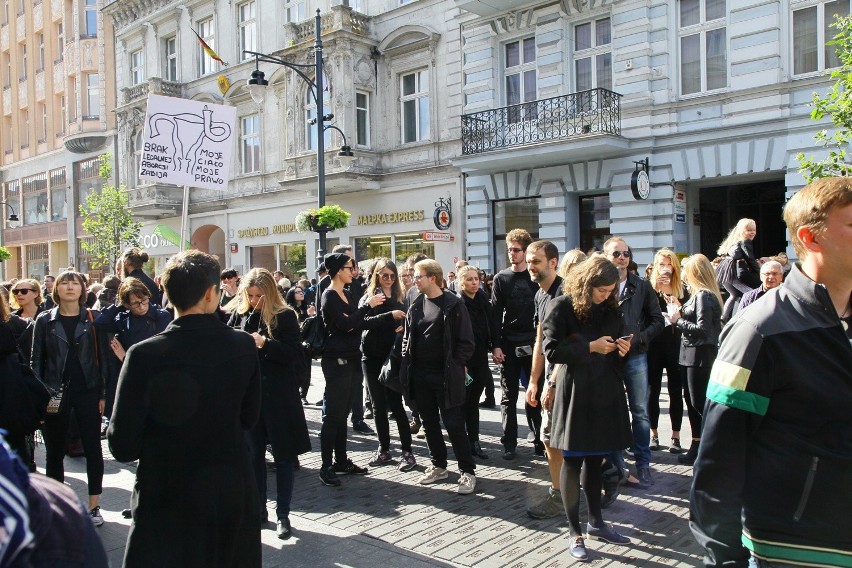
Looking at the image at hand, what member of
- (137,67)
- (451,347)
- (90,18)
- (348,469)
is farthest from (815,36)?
(90,18)

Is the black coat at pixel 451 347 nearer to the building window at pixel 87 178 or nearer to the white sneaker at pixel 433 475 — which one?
the white sneaker at pixel 433 475

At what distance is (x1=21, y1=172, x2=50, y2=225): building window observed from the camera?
125 ft

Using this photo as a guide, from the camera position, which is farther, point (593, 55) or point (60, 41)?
point (60, 41)

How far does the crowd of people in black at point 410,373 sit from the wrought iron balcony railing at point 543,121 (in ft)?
26.9

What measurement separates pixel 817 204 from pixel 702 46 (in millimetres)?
14572

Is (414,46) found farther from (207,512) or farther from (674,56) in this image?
(207,512)

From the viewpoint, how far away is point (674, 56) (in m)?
15.5

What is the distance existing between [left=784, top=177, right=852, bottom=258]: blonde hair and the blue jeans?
383 centimetres

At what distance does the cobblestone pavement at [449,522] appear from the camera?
4566 mm

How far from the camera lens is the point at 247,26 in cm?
2528

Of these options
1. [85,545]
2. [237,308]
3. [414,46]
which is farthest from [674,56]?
[85,545]

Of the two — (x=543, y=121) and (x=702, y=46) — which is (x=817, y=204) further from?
(x=543, y=121)

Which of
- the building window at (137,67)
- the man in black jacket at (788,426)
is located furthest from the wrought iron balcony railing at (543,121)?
→ the building window at (137,67)

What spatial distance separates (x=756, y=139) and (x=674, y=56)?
261 centimetres
